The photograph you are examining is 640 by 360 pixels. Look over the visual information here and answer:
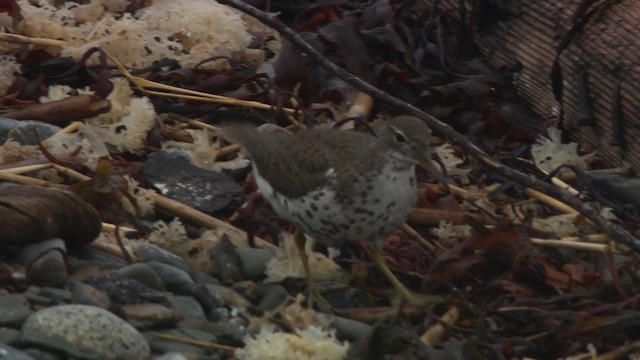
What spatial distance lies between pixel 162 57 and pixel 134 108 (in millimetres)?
798

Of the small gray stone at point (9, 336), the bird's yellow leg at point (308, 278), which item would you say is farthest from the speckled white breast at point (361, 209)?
the small gray stone at point (9, 336)

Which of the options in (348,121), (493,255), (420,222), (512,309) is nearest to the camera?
(512,309)

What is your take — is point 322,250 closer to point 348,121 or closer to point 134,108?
point 348,121

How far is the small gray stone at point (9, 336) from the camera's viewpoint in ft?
14.0

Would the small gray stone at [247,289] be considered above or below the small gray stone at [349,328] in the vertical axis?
below

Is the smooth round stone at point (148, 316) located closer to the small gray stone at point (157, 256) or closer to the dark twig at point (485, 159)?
the small gray stone at point (157, 256)

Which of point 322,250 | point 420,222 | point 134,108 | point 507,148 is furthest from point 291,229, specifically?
point 507,148

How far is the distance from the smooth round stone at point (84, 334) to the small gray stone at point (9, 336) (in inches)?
1.4

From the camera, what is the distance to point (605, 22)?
256 inches

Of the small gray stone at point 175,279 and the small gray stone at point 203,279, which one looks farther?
the small gray stone at point 203,279

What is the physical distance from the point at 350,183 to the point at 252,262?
1.87 ft

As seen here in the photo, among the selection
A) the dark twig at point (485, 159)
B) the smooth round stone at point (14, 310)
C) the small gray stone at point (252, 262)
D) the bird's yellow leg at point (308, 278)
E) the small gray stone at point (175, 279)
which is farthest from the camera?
the dark twig at point (485, 159)

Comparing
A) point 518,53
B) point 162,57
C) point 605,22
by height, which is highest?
point 605,22

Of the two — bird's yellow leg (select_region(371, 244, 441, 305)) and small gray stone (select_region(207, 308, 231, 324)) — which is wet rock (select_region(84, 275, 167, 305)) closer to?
small gray stone (select_region(207, 308, 231, 324))
